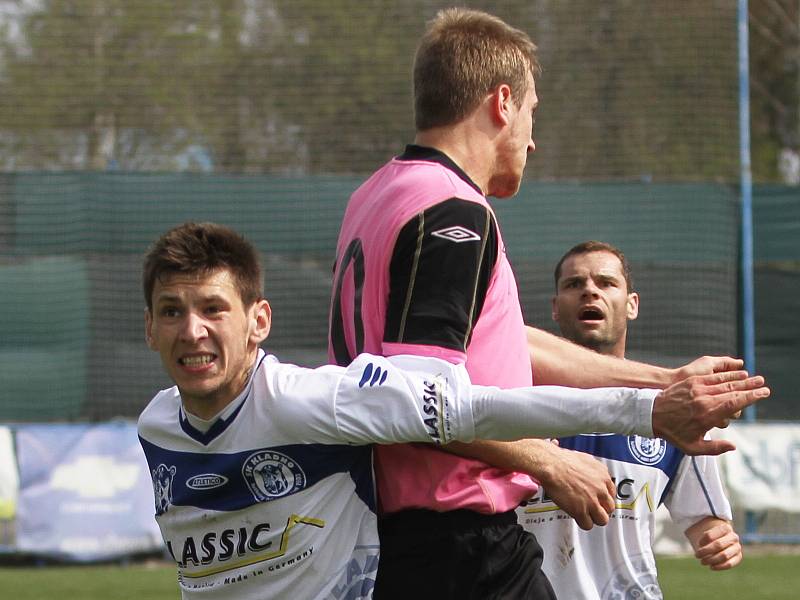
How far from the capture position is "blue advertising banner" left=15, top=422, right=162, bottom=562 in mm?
11211

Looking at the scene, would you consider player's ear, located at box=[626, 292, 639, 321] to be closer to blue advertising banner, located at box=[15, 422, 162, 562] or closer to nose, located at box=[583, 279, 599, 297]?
nose, located at box=[583, 279, 599, 297]

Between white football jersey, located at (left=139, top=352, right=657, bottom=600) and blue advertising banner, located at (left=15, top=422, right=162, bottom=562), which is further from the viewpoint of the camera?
blue advertising banner, located at (left=15, top=422, right=162, bottom=562)

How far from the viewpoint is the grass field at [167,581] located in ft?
30.0

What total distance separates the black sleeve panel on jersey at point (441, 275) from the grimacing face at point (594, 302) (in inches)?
67.4

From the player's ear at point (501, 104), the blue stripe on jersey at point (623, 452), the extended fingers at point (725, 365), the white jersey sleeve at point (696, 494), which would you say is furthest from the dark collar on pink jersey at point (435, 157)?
the white jersey sleeve at point (696, 494)

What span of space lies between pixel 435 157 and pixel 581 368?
0.65 m

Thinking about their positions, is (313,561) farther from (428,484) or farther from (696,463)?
(696,463)

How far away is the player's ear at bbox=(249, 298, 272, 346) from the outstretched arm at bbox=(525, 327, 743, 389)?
2.22 ft

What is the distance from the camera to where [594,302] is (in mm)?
4414

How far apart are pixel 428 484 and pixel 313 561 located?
1.01 feet

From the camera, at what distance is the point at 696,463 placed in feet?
13.5

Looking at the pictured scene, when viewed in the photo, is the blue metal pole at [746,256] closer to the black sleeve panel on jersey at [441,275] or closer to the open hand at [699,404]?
the black sleeve panel on jersey at [441,275]

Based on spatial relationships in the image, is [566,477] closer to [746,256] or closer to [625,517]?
[625,517]

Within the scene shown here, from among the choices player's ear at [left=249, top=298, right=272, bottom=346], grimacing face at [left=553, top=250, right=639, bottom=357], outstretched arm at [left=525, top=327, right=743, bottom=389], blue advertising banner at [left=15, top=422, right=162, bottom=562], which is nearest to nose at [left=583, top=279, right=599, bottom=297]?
grimacing face at [left=553, top=250, right=639, bottom=357]
